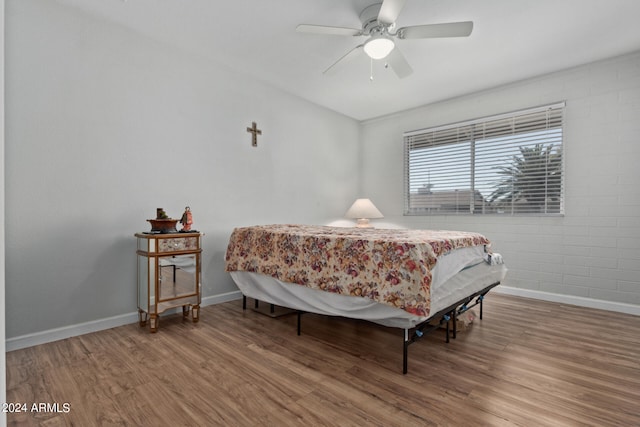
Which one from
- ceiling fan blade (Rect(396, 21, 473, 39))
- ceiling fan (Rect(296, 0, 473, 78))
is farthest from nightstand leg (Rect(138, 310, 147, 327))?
ceiling fan blade (Rect(396, 21, 473, 39))

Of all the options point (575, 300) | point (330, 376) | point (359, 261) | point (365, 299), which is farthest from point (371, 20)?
point (575, 300)

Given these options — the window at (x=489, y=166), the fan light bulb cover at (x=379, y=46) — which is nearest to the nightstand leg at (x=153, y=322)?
the fan light bulb cover at (x=379, y=46)

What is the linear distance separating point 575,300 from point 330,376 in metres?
3.00

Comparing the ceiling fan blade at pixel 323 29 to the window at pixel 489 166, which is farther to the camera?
the window at pixel 489 166

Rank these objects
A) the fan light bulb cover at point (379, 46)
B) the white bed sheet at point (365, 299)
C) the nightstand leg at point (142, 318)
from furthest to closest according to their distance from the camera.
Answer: the nightstand leg at point (142, 318) < the fan light bulb cover at point (379, 46) < the white bed sheet at point (365, 299)

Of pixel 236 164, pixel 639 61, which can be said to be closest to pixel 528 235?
pixel 639 61

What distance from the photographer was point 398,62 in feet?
8.52

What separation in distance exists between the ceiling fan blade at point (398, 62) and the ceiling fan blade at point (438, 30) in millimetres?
179

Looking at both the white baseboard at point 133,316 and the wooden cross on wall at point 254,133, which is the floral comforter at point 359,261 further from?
the wooden cross on wall at point 254,133

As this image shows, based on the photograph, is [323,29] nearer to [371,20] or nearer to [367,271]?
[371,20]

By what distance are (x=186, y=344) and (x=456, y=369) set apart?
183 centimetres

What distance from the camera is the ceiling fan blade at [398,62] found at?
249 cm

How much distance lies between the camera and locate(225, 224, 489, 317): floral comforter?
1794 mm

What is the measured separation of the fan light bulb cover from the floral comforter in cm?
140
